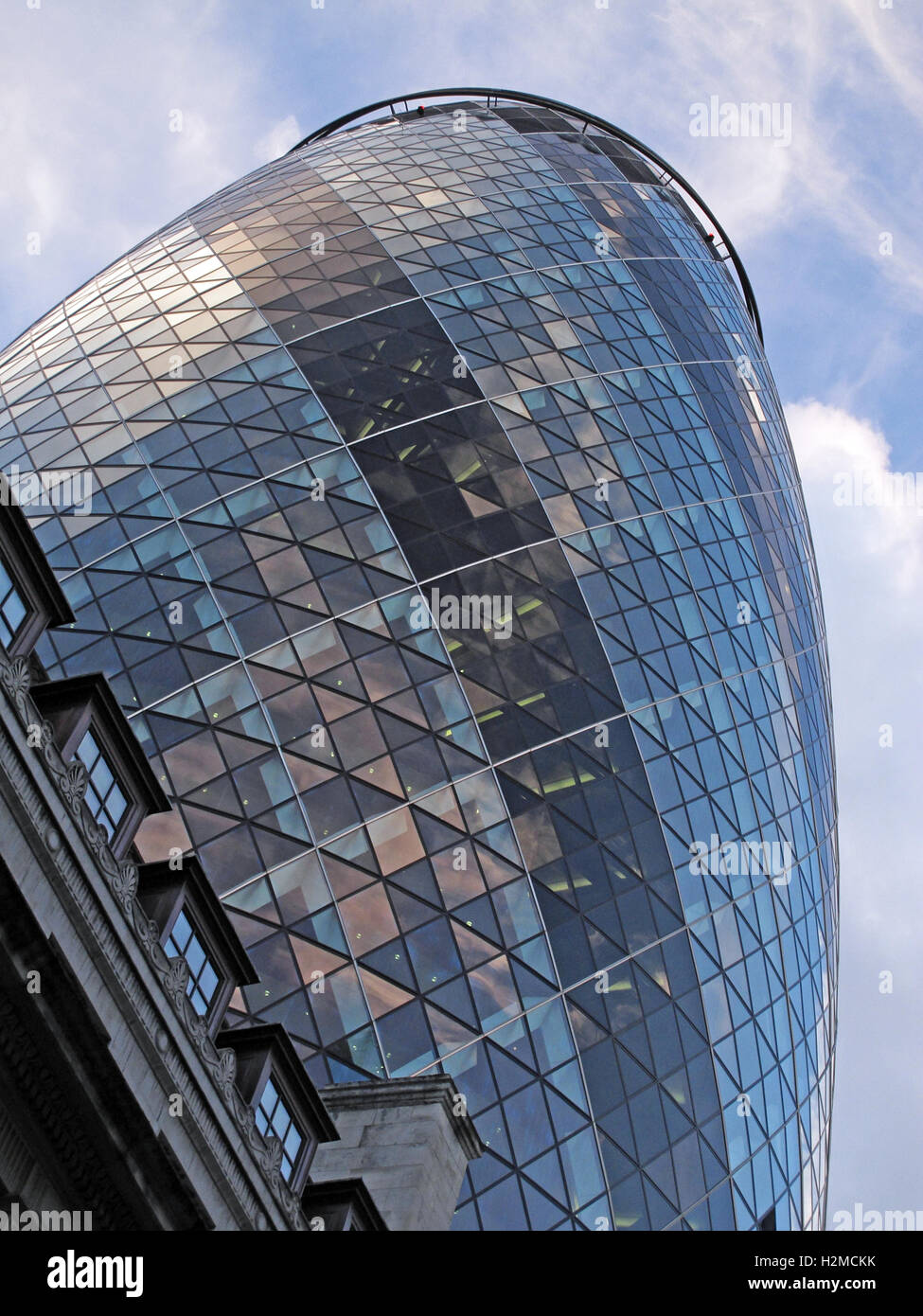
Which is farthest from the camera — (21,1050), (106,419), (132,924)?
(106,419)

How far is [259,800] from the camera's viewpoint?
3891cm

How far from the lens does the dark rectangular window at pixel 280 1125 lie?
23.5 metres

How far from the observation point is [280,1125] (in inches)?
950

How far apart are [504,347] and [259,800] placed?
25.6m

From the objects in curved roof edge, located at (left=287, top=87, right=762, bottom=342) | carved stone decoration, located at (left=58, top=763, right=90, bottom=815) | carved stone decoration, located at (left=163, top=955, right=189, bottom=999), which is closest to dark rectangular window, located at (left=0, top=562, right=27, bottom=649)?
carved stone decoration, located at (left=58, top=763, right=90, bottom=815)

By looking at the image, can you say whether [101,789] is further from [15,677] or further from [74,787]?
[15,677]

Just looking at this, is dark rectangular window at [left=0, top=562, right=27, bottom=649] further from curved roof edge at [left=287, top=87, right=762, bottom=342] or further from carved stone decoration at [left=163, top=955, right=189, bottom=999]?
curved roof edge at [left=287, top=87, right=762, bottom=342]

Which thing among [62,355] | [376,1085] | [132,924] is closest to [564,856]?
[376,1085]

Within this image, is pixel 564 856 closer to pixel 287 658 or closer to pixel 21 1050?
pixel 287 658

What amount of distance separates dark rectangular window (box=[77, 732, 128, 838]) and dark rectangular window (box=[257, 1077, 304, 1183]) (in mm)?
5337

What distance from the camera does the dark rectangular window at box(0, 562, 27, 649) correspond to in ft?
70.4

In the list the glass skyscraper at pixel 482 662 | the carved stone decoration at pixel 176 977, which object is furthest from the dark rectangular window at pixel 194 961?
the glass skyscraper at pixel 482 662

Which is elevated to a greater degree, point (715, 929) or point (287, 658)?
point (287, 658)

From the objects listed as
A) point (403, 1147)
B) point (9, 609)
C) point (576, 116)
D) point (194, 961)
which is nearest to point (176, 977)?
point (194, 961)
